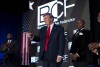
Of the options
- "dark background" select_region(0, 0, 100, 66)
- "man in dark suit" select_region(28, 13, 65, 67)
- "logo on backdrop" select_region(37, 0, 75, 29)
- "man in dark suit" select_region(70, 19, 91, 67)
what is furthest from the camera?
"dark background" select_region(0, 0, 100, 66)

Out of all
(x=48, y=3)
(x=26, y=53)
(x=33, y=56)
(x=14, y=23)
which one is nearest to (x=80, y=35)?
(x=48, y=3)

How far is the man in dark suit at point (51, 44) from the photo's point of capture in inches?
157

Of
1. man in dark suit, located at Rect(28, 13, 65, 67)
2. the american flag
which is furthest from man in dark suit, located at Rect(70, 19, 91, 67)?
the american flag

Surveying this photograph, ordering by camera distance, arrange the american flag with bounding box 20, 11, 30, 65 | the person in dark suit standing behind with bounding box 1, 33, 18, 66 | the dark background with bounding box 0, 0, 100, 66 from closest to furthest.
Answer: the person in dark suit standing behind with bounding box 1, 33, 18, 66, the american flag with bounding box 20, 11, 30, 65, the dark background with bounding box 0, 0, 100, 66

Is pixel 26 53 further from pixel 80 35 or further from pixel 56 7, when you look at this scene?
pixel 80 35

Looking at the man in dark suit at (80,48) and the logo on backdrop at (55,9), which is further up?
the logo on backdrop at (55,9)

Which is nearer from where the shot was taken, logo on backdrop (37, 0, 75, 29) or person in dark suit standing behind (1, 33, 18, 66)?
logo on backdrop (37, 0, 75, 29)

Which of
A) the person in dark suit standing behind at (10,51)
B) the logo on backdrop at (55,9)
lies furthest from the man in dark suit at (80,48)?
the person in dark suit standing behind at (10,51)

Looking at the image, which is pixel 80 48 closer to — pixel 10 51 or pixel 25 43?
pixel 10 51

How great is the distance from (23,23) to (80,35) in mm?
3819

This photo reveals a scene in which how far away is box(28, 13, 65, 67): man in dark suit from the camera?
4.00 metres

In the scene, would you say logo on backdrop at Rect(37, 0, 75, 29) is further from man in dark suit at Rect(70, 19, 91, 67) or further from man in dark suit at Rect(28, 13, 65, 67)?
man in dark suit at Rect(28, 13, 65, 67)

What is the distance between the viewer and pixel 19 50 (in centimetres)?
855

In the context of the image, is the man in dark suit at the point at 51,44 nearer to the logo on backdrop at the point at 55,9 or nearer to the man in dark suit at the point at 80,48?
the man in dark suit at the point at 80,48
